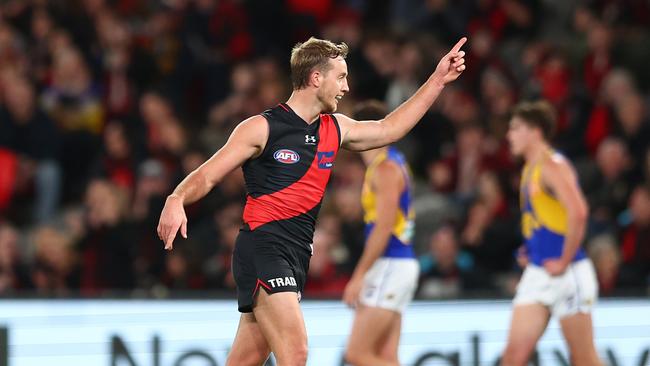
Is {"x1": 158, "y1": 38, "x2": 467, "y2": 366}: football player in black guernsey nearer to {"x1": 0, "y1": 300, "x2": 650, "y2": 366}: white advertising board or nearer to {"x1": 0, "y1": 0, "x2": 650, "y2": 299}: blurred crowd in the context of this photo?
{"x1": 0, "y1": 300, "x2": 650, "y2": 366}: white advertising board

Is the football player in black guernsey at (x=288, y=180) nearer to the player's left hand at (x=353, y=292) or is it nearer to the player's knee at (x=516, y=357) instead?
the player's left hand at (x=353, y=292)

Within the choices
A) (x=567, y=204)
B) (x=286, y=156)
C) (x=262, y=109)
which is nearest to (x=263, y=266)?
(x=286, y=156)

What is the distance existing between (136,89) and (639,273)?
633cm

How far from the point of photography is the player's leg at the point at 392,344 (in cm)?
852

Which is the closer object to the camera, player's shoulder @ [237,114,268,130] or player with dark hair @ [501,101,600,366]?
player's shoulder @ [237,114,268,130]

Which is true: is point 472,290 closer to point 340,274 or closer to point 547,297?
point 340,274

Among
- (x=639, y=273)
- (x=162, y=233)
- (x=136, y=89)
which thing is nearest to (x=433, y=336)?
(x=639, y=273)

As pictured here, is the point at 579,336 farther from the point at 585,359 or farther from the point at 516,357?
the point at 516,357

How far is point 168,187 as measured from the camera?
12750mm

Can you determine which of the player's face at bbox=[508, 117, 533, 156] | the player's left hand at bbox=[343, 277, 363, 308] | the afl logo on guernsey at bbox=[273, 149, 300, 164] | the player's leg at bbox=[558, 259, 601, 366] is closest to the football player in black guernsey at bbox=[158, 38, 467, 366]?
the afl logo on guernsey at bbox=[273, 149, 300, 164]

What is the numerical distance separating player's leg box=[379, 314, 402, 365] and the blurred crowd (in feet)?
4.74

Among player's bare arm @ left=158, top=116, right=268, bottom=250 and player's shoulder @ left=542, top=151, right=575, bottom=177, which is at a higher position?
player's shoulder @ left=542, top=151, right=575, bottom=177

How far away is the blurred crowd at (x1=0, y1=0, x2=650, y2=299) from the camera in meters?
11.6

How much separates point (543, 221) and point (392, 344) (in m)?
1.30
